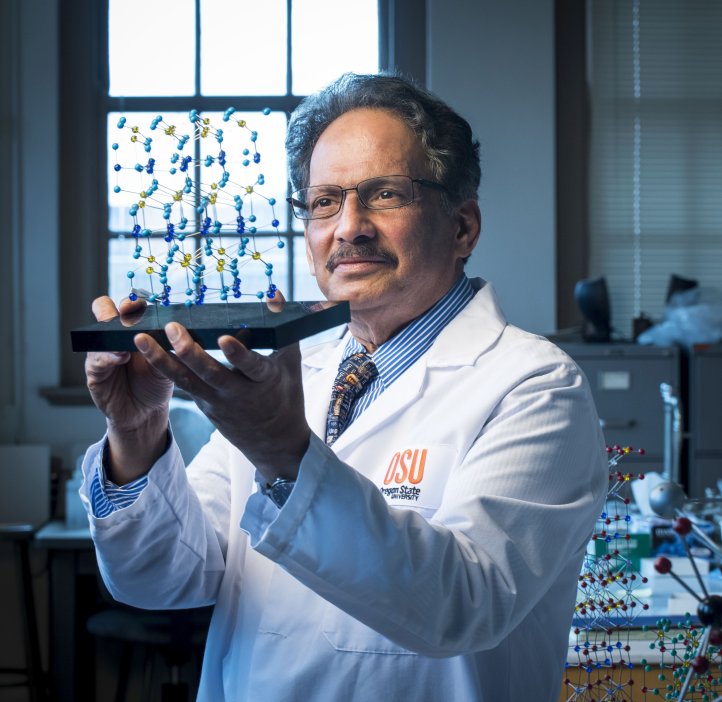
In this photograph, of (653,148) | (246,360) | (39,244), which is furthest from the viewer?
(653,148)

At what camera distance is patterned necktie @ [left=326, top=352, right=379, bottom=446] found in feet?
4.51

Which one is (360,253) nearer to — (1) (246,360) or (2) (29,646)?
(1) (246,360)

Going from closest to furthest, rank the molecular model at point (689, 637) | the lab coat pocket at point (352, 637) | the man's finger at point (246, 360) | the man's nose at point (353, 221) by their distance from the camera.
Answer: the man's finger at point (246, 360)
the molecular model at point (689, 637)
the lab coat pocket at point (352, 637)
the man's nose at point (353, 221)

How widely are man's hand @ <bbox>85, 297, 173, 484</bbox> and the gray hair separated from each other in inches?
20.1

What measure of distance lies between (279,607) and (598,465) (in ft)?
1.46

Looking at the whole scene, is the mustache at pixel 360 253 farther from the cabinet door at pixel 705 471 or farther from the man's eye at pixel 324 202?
the cabinet door at pixel 705 471

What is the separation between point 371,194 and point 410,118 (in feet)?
0.43

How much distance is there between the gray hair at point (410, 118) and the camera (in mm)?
1354

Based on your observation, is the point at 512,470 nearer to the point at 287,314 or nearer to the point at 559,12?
the point at 287,314

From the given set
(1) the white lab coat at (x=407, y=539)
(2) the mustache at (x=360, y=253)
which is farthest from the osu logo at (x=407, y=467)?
(2) the mustache at (x=360, y=253)

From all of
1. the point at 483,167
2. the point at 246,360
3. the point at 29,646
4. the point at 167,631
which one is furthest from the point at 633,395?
the point at 246,360

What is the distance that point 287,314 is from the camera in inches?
36.5

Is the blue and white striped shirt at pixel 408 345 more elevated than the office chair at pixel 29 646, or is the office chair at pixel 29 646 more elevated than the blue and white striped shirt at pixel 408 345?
the blue and white striped shirt at pixel 408 345

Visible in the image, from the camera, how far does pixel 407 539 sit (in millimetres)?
887
